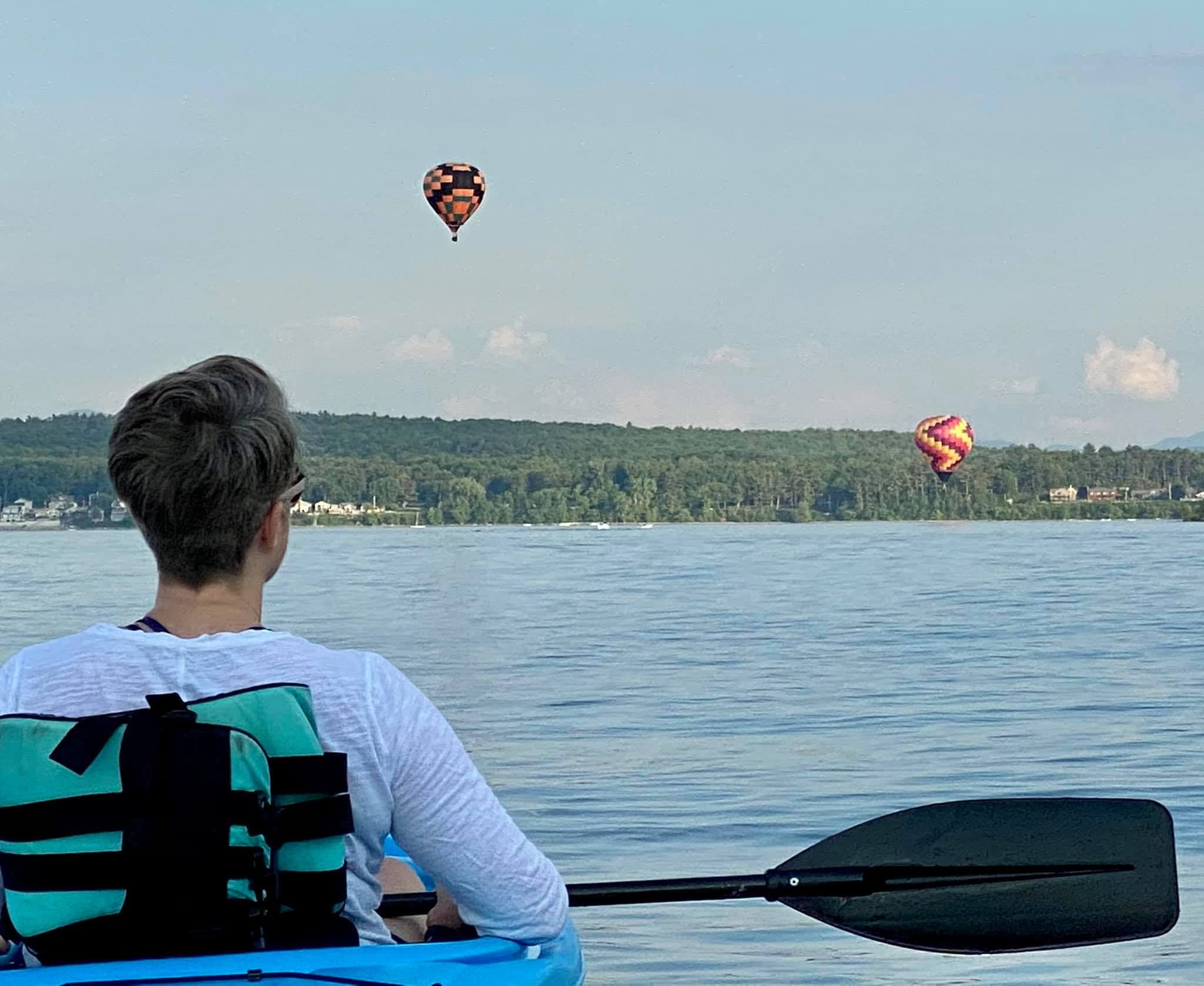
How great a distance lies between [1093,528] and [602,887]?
104924 millimetres

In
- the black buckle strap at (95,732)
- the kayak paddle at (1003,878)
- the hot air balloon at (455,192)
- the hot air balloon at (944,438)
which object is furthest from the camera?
the hot air balloon at (944,438)

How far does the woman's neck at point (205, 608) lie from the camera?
1982 mm

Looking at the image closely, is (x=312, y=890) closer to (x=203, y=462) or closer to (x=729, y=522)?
(x=203, y=462)

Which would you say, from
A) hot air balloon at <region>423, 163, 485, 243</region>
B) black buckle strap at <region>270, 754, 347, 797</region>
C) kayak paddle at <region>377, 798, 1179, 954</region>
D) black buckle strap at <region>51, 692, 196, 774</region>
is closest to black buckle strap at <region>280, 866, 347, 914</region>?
black buckle strap at <region>270, 754, 347, 797</region>

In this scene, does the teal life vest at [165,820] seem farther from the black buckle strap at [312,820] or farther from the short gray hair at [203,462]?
the short gray hair at [203,462]

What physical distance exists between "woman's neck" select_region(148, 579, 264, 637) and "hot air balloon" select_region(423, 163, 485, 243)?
41.8 m

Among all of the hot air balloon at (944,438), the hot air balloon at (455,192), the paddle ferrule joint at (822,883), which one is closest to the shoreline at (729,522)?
the hot air balloon at (944,438)

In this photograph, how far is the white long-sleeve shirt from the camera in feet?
6.26

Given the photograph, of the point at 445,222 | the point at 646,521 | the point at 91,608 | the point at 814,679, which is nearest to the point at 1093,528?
the point at 646,521

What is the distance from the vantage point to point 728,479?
113 meters

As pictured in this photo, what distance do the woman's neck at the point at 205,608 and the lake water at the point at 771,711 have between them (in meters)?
3.76

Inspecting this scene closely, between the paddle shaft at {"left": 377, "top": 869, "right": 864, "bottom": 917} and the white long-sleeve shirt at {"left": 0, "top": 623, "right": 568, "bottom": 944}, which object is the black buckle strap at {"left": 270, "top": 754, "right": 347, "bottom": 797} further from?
the paddle shaft at {"left": 377, "top": 869, "right": 864, "bottom": 917}

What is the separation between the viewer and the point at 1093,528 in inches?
4085

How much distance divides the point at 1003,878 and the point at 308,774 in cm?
174
